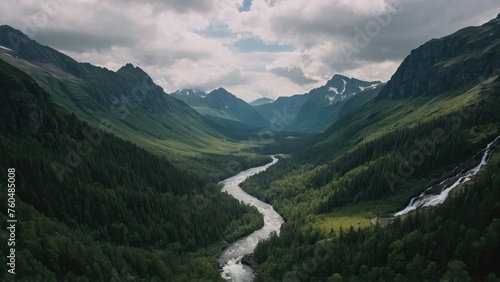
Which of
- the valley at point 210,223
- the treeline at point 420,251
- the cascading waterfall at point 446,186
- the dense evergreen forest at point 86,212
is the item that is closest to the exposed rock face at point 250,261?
the valley at point 210,223

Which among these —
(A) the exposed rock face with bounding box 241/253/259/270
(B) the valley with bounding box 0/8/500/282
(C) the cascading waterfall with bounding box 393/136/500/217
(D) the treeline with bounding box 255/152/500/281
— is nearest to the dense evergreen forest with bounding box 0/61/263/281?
(B) the valley with bounding box 0/8/500/282

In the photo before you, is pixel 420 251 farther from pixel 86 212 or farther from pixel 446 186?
pixel 86 212

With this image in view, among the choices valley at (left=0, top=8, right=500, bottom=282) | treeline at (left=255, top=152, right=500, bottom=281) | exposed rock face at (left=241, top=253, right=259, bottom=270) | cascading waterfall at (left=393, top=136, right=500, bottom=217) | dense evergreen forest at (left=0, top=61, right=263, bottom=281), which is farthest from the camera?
cascading waterfall at (left=393, top=136, right=500, bottom=217)

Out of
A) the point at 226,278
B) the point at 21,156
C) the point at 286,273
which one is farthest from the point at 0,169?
the point at 286,273

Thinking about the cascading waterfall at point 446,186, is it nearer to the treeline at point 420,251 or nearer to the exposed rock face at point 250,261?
the treeline at point 420,251

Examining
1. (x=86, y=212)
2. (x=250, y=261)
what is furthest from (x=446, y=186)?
(x=86, y=212)

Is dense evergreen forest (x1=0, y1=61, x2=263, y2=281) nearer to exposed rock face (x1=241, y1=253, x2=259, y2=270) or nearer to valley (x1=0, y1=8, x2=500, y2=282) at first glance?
valley (x1=0, y1=8, x2=500, y2=282)
